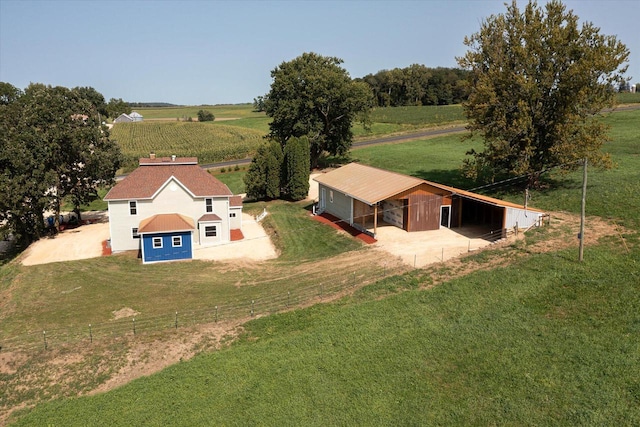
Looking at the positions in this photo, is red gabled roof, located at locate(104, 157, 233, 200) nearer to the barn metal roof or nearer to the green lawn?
the barn metal roof

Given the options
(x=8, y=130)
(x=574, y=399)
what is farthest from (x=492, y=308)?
(x=8, y=130)

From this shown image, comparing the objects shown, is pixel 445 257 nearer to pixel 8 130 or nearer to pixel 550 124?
pixel 550 124

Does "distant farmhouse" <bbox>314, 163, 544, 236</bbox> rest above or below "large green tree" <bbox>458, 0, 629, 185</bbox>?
below

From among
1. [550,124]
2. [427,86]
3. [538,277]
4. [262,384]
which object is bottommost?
[262,384]

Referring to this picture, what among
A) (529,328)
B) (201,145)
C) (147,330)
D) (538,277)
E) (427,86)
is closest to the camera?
(529,328)

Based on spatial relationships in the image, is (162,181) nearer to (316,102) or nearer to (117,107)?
(316,102)

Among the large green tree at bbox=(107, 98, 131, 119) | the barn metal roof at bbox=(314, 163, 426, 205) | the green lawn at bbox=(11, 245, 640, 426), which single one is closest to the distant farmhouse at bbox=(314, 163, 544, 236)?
the barn metal roof at bbox=(314, 163, 426, 205)
